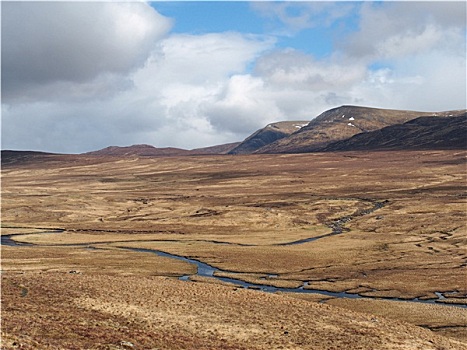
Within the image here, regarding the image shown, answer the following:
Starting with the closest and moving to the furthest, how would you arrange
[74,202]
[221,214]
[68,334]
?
[68,334] < [221,214] < [74,202]

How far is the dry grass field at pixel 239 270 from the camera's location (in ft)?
108

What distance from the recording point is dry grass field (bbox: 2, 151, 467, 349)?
32.8m

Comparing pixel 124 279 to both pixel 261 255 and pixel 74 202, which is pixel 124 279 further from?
pixel 74 202

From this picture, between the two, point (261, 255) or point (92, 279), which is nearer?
point (92, 279)

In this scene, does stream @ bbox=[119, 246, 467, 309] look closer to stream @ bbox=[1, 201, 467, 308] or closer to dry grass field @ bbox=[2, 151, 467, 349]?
stream @ bbox=[1, 201, 467, 308]

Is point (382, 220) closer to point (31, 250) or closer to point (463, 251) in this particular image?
point (463, 251)

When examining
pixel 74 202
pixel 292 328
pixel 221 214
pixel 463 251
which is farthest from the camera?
pixel 74 202

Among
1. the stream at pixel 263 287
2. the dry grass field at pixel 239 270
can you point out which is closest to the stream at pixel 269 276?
the stream at pixel 263 287

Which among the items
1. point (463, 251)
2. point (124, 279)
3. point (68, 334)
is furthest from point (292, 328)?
point (463, 251)

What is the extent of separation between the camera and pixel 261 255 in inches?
3022

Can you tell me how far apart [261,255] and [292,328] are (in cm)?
4203

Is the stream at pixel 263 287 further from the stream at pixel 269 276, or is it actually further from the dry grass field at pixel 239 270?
the dry grass field at pixel 239 270

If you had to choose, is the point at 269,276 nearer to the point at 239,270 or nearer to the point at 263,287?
the point at 239,270

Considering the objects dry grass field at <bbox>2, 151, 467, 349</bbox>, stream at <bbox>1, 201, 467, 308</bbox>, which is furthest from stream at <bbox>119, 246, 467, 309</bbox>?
dry grass field at <bbox>2, 151, 467, 349</bbox>
